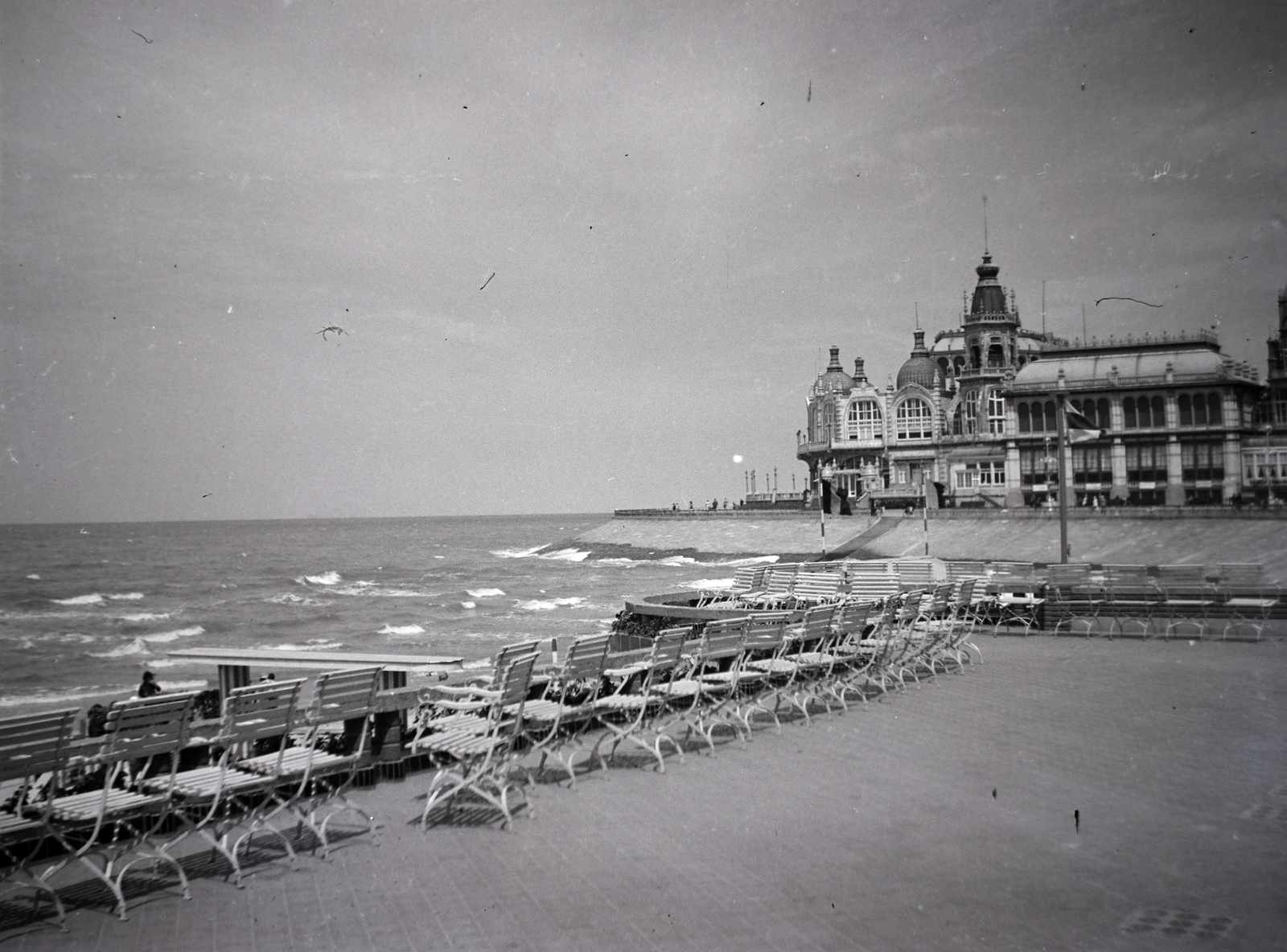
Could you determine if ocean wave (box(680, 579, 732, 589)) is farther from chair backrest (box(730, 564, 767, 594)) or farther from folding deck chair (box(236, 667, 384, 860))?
folding deck chair (box(236, 667, 384, 860))

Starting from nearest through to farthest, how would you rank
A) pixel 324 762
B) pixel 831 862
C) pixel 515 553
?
pixel 831 862
pixel 324 762
pixel 515 553

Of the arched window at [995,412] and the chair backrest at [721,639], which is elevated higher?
the arched window at [995,412]

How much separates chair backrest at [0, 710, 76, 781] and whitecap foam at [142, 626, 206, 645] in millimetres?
38505

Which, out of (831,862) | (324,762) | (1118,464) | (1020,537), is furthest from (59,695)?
(1118,464)

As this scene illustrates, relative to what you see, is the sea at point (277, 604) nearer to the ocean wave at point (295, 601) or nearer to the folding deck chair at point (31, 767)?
the ocean wave at point (295, 601)

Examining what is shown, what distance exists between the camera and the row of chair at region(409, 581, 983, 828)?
23.4 ft

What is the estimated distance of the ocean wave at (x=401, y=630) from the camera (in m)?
39.9

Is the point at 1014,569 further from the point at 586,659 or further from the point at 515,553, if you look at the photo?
the point at 515,553

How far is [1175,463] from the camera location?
216 feet

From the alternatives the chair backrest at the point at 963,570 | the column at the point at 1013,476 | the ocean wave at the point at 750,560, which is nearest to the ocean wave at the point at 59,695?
the chair backrest at the point at 963,570

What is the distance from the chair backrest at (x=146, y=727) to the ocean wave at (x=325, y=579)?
215 feet

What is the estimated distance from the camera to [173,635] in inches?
1689

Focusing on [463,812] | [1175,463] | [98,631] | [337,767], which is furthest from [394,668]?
[1175,463]

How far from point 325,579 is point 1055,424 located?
50.2 meters
